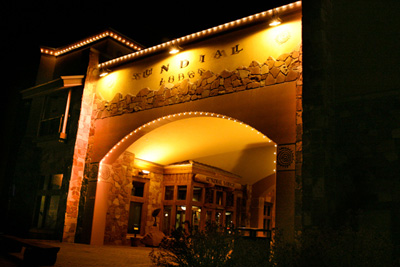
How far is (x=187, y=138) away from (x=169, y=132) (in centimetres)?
70

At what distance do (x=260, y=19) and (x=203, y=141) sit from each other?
4.62 metres

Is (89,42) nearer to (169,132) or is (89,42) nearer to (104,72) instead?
(104,72)

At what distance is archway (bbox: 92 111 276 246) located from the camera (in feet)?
34.3

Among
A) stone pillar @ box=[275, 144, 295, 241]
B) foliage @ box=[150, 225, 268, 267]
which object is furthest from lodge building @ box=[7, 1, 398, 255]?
foliage @ box=[150, 225, 268, 267]

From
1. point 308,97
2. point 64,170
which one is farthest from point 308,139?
point 64,170

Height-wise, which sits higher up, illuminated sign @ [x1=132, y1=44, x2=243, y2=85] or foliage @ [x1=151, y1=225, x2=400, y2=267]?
illuminated sign @ [x1=132, y1=44, x2=243, y2=85]

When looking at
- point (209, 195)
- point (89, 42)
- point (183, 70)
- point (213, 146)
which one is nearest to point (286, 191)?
point (183, 70)

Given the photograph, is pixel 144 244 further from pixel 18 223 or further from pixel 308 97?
pixel 308 97

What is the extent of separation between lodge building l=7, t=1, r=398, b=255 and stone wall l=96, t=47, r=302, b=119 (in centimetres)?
3

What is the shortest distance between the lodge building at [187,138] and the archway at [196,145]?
0.05m

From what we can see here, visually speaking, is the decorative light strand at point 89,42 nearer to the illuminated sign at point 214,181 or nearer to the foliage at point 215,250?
the illuminated sign at point 214,181

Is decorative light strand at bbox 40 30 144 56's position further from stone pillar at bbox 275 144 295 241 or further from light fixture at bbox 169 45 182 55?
stone pillar at bbox 275 144 295 241

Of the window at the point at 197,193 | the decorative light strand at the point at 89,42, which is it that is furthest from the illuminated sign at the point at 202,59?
the window at the point at 197,193

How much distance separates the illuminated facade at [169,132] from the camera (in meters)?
8.33
